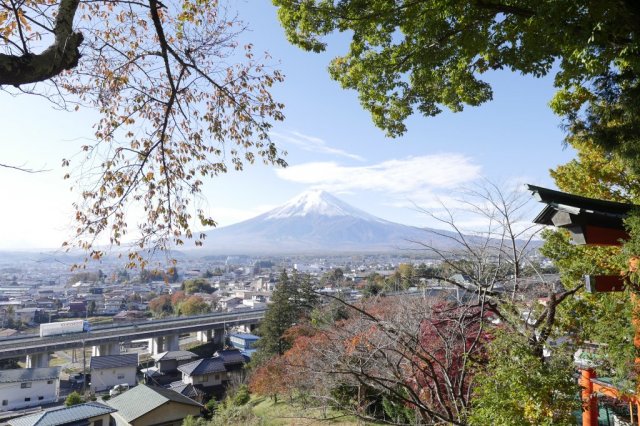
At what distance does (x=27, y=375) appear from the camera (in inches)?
889

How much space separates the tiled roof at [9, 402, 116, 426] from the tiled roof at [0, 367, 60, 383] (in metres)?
9.32

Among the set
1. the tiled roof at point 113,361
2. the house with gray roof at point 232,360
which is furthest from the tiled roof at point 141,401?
the tiled roof at point 113,361

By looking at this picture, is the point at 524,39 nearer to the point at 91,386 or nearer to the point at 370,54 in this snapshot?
the point at 370,54

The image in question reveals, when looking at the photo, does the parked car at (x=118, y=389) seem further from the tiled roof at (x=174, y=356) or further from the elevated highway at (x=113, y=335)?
the elevated highway at (x=113, y=335)

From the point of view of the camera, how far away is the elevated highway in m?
26.2

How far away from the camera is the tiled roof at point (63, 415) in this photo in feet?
45.6

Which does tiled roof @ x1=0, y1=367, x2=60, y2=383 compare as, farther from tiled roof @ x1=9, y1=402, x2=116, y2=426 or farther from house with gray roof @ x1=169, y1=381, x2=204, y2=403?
tiled roof @ x1=9, y1=402, x2=116, y2=426

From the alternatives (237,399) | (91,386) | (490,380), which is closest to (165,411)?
(237,399)

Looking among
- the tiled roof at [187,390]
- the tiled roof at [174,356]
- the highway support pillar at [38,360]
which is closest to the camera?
the tiled roof at [187,390]

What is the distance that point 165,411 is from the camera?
52.0 feet

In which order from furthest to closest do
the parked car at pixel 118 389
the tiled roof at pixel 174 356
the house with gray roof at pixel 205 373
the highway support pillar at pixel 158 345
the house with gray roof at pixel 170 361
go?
the highway support pillar at pixel 158 345
the tiled roof at pixel 174 356
the house with gray roof at pixel 170 361
the house with gray roof at pixel 205 373
the parked car at pixel 118 389

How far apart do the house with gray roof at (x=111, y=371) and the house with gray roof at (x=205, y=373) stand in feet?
14.7

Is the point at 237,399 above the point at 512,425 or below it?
below

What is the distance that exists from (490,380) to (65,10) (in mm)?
4103
